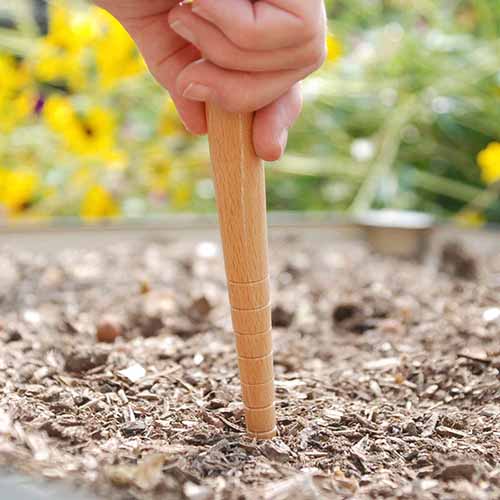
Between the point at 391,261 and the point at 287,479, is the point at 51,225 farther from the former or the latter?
the point at 287,479

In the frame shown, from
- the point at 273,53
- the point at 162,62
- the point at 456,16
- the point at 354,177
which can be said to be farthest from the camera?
the point at 456,16

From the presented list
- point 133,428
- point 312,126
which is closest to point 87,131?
point 312,126

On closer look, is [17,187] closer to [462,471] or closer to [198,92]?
[198,92]

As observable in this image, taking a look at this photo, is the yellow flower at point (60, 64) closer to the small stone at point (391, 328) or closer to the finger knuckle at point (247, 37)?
the small stone at point (391, 328)

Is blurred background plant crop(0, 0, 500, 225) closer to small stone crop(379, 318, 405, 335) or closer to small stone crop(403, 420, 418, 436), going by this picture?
small stone crop(379, 318, 405, 335)

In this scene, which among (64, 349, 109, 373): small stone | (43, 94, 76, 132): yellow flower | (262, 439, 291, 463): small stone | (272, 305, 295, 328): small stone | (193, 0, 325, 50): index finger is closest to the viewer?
(193, 0, 325, 50): index finger

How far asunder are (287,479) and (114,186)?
4.40 ft

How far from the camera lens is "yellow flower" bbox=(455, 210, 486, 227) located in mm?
1586

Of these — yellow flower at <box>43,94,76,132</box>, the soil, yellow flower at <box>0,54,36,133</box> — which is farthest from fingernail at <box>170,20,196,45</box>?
yellow flower at <box>0,54,36,133</box>

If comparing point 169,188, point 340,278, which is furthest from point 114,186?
point 340,278

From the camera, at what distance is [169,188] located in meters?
1.98

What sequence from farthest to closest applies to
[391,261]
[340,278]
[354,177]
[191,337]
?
1. [354,177]
2. [391,261]
3. [340,278]
4. [191,337]

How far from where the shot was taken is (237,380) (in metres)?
0.90

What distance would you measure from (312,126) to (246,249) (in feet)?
4.68
